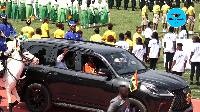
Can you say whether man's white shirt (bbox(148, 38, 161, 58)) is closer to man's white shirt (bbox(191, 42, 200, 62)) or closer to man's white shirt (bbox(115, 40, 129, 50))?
man's white shirt (bbox(115, 40, 129, 50))

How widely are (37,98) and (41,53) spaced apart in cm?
114

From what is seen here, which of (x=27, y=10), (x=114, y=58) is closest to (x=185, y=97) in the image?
(x=114, y=58)

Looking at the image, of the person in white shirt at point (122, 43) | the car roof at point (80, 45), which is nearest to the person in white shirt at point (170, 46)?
the person in white shirt at point (122, 43)

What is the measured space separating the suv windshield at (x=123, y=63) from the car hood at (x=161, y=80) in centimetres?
30

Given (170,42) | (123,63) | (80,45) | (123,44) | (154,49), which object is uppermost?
(80,45)

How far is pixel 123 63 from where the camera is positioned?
10750 millimetres

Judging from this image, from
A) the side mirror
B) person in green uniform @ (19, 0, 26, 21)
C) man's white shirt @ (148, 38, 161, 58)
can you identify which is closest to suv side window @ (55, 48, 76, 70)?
the side mirror

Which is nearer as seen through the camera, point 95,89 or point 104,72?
point 104,72

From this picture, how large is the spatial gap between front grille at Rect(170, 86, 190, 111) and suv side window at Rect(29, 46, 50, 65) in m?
3.33

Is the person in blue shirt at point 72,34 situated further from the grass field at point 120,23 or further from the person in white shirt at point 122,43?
the grass field at point 120,23

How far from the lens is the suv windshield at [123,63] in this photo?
10531 mm

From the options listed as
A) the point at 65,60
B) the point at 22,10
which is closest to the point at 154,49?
the point at 65,60

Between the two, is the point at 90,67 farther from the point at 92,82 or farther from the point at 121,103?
the point at 121,103

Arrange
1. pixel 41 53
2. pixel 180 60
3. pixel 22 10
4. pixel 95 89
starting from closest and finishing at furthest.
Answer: pixel 95 89 < pixel 41 53 < pixel 180 60 < pixel 22 10
